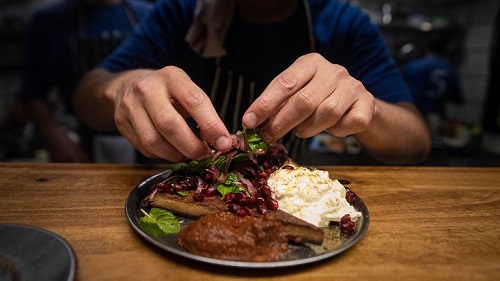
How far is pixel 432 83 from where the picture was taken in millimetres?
6812

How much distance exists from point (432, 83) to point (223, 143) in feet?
21.5

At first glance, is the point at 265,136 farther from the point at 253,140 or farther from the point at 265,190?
the point at 265,190

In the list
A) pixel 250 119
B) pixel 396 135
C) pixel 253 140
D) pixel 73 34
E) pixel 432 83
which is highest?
pixel 250 119

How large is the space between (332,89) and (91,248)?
2.96ft

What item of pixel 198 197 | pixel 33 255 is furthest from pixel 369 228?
pixel 33 255

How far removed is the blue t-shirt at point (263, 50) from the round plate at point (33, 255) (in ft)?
4.21

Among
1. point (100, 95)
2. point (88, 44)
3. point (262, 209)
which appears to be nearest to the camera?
point (262, 209)

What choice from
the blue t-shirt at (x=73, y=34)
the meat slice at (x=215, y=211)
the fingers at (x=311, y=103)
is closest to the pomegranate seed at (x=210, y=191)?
the meat slice at (x=215, y=211)

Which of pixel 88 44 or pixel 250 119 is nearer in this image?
pixel 250 119

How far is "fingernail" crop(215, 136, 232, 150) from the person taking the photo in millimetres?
1252

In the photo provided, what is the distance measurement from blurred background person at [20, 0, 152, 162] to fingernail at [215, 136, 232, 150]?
2.12m

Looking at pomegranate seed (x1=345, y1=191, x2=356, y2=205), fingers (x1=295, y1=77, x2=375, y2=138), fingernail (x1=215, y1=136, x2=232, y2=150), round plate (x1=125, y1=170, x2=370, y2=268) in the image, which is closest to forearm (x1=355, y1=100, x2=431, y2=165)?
fingers (x1=295, y1=77, x2=375, y2=138)

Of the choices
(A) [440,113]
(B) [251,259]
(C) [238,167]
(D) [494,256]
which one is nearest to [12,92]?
Result: (C) [238,167]

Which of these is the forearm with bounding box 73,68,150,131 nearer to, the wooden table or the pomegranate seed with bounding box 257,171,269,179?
the wooden table
